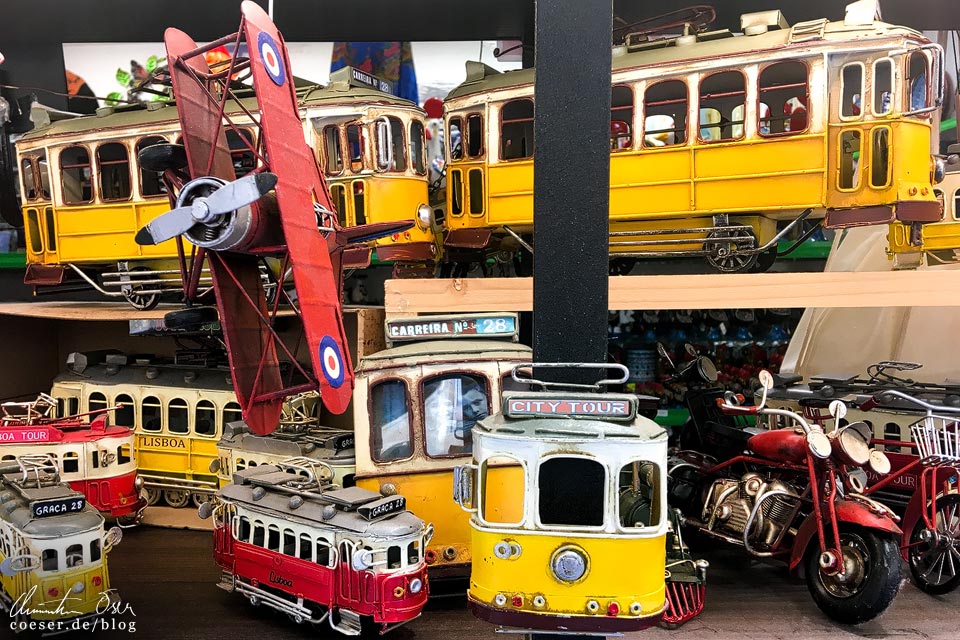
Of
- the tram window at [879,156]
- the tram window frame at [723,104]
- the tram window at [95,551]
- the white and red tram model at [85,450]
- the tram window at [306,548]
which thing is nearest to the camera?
the tram window at [95,551]

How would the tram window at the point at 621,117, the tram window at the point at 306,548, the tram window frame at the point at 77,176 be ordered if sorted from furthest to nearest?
the tram window frame at the point at 77,176 < the tram window at the point at 621,117 < the tram window at the point at 306,548

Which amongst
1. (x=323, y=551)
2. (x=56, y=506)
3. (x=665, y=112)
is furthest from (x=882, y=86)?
(x=56, y=506)

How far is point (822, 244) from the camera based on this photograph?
5816mm

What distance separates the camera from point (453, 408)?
13.8 ft

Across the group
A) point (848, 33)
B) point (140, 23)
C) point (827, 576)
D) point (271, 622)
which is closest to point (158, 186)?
point (140, 23)

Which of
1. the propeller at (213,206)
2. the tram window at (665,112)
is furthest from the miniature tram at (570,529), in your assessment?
the tram window at (665,112)

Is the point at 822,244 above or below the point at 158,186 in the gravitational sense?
below

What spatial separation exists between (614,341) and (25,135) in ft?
17.1

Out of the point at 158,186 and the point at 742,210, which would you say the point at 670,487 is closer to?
the point at 742,210

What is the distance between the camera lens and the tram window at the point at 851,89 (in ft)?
13.2

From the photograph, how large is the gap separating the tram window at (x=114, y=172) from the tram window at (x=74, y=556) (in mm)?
2717

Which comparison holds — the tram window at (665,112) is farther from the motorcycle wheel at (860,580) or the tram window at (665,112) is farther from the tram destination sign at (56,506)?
Answer: the tram destination sign at (56,506)

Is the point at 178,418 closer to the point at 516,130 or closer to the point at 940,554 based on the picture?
the point at 516,130

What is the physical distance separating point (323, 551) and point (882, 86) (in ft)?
14.6
